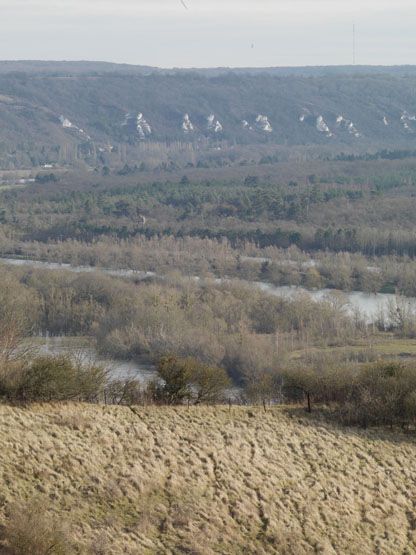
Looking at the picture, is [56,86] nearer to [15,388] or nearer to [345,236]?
[345,236]

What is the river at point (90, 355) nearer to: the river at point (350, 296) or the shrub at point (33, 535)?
the river at point (350, 296)

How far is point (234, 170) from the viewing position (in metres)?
115

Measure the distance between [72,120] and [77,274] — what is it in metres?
120

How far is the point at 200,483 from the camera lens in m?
19.8

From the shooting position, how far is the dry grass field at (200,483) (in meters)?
17.5

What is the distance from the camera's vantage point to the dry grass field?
17453 mm

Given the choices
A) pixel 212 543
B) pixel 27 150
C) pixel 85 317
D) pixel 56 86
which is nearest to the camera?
pixel 212 543

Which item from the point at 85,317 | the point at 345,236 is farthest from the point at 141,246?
the point at 85,317

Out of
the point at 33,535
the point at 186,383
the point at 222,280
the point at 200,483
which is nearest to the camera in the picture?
the point at 33,535

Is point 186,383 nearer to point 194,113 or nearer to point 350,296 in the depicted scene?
point 350,296

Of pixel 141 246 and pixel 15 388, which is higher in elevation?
pixel 15 388

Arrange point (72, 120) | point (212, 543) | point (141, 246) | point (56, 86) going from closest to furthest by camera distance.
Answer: point (212, 543) < point (141, 246) < point (72, 120) < point (56, 86)

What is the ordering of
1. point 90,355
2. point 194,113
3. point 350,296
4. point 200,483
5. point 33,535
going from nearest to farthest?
point 33,535, point 200,483, point 90,355, point 350,296, point 194,113

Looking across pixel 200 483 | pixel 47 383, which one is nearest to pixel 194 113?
pixel 47 383
